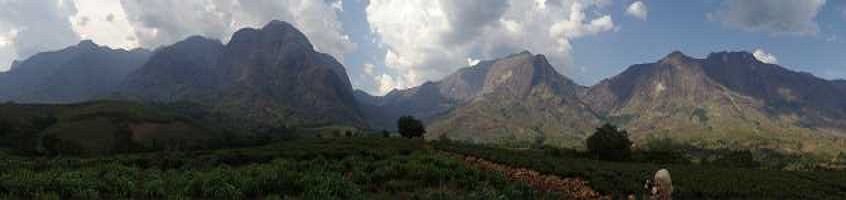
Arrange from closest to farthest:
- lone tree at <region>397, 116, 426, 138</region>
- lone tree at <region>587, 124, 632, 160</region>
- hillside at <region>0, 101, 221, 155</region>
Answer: lone tree at <region>587, 124, 632, 160</region>, hillside at <region>0, 101, 221, 155</region>, lone tree at <region>397, 116, 426, 138</region>

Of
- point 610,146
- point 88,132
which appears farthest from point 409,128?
point 88,132

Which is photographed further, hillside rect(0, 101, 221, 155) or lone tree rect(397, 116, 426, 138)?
lone tree rect(397, 116, 426, 138)

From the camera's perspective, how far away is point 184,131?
191 m

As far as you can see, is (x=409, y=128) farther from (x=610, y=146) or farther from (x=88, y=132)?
(x=88, y=132)

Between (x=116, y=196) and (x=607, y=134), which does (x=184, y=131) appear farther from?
(x=116, y=196)

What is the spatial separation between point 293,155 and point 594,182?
33.1 meters

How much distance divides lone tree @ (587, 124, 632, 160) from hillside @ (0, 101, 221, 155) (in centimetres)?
9122

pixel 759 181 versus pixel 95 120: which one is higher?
pixel 95 120

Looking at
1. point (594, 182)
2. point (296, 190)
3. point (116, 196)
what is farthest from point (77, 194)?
point (594, 182)

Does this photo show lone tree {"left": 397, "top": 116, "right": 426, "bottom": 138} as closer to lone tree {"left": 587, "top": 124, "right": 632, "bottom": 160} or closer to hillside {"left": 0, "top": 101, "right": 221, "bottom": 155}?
lone tree {"left": 587, "top": 124, "right": 632, "bottom": 160}

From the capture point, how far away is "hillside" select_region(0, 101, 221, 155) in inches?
5202

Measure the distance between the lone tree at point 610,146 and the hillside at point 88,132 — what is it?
299ft

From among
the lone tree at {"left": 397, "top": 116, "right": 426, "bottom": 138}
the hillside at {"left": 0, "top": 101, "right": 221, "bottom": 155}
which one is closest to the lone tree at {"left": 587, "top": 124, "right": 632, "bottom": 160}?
the lone tree at {"left": 397, "top": 116, "right": 426, "bottom": 138}

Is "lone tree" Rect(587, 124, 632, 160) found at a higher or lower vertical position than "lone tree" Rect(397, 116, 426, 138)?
lower
